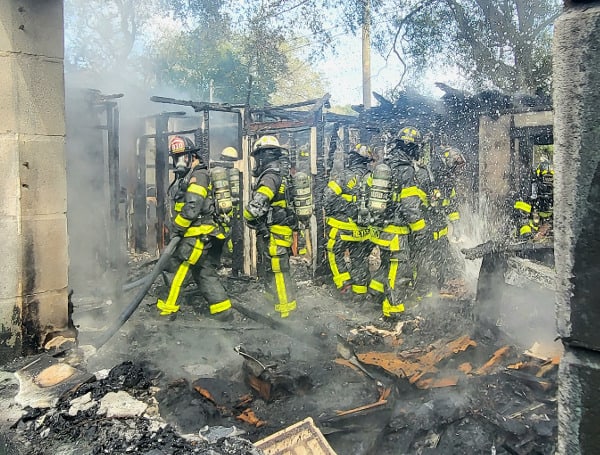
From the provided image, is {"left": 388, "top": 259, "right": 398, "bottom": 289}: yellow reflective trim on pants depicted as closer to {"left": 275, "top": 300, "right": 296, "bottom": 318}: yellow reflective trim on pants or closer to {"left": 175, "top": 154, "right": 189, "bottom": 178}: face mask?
{"left": 275, "top": 300, "right": 296, "bottom": 318}: yellow reflective trim on pants

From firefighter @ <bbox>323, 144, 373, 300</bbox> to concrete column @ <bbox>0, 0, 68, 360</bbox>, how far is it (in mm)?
5244

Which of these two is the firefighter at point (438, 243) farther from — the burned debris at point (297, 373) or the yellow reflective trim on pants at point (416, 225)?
the yellow reflective trim on pants at point (416, 225)

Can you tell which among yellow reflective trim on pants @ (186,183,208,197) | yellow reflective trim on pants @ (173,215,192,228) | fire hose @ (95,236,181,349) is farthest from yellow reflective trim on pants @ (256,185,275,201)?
fire hose @ (95,236,181,349)

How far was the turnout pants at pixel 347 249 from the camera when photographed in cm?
850

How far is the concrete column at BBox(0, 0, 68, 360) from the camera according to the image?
345 centimetres

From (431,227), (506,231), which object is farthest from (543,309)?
(506,231)

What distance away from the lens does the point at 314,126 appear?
27.2 feet

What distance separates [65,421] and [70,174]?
22.2 ft

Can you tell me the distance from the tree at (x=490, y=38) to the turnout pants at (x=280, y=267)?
258 inches

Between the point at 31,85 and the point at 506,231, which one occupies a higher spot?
the point at 31,85

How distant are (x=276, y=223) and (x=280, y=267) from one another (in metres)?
0.61

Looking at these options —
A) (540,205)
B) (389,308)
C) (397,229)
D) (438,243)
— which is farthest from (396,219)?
(540,205)

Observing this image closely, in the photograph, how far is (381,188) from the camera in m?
7.07

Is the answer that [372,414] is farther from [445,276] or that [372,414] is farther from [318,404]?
[445,276]
